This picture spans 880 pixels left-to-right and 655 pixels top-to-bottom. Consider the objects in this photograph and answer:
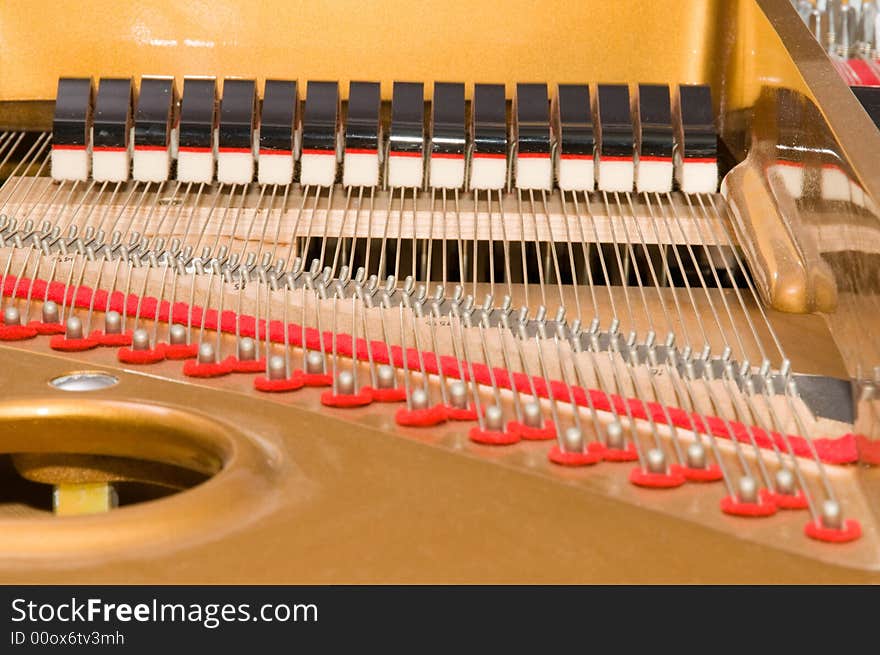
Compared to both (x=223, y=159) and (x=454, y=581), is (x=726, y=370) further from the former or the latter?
(x=223, y=159)

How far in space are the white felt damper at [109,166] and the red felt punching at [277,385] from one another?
962 millimetres

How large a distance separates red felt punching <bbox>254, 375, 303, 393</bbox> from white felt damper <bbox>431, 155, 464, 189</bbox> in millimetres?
899

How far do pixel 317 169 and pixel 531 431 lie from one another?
1081 millimetres

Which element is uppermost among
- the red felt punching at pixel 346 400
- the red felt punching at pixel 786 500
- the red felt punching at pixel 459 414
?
the red felt punching at pixel 346 400

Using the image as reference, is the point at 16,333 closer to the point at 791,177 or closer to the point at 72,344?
the point at 72,344

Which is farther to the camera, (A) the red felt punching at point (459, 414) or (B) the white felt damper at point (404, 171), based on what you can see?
(B) the white felt damper at point (404, 171)

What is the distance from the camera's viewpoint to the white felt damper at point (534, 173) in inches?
91.7

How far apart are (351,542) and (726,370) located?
25.0 inches

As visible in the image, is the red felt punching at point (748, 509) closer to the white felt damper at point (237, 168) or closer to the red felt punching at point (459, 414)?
the red felt punching at point (459, 414)

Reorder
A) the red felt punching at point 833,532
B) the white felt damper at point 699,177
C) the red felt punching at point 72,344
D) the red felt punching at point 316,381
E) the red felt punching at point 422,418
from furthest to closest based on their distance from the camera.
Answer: the white felt damper at point 699,177, the red felt punching at point 72,344, the red felt punching at point 316,381, the red felt punching at point 422,418, the red felt punching at point 833,532

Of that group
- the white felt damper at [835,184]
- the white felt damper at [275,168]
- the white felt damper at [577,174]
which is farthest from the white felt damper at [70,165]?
the white felt damper at [835,184]

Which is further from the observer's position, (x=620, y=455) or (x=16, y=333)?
(x=16, y=333)

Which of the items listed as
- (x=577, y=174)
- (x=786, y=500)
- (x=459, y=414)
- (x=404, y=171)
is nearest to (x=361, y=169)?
(x=404, y=171)

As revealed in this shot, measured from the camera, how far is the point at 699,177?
2309mm
